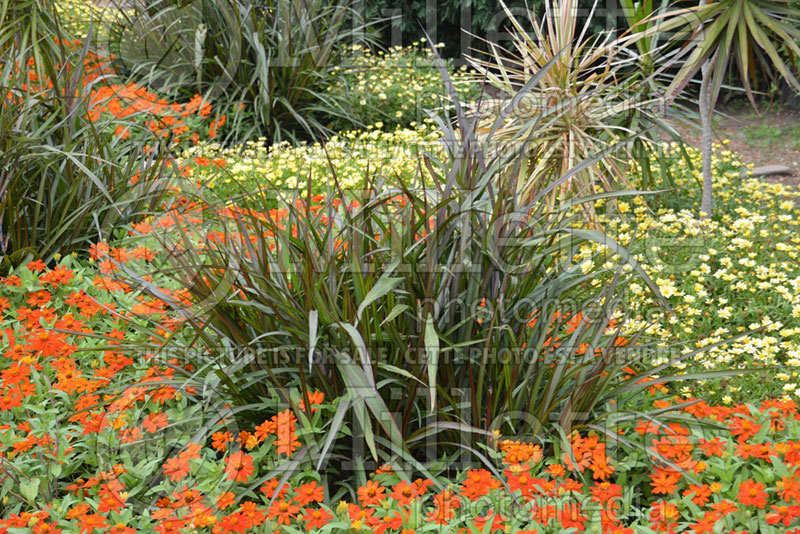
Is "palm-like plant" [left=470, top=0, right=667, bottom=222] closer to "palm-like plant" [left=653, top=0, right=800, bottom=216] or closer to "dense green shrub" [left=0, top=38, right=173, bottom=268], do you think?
"palm-like plant" [left=653, top=0, right=800, bottom=216]

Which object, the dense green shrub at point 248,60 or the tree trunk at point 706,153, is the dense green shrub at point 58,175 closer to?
the dense green shrub at point 248,60

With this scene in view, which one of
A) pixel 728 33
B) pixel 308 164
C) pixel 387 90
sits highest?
pixel 728 33

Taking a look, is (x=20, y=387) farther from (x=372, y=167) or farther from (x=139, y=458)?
(x=372, y=167)

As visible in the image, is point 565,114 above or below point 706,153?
above

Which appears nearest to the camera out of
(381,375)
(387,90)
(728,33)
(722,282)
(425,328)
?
(425,328)

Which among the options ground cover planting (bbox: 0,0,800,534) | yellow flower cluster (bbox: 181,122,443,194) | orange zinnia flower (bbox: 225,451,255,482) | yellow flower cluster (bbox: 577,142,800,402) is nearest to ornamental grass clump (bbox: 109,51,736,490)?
ground cover planting (bbox: 0,0,800,534)

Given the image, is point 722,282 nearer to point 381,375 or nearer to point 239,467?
point 381,375

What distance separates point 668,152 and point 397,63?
3.33 meters

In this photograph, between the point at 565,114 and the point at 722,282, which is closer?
the point at 722,282

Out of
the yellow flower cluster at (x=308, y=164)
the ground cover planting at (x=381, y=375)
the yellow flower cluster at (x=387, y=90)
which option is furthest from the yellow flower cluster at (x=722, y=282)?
the yellow flower cluster at (x=387, y=90)

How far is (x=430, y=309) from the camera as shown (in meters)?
2.36

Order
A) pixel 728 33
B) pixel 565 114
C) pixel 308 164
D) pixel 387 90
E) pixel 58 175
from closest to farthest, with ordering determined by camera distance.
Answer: pixel 58 175 < pixel 728 33 < pixel 565 114 < pixel 308 164 < pixel 387 90

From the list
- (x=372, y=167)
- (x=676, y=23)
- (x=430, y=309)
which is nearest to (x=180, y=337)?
(x=430, y=309)

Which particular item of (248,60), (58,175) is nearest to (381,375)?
(58,175)
